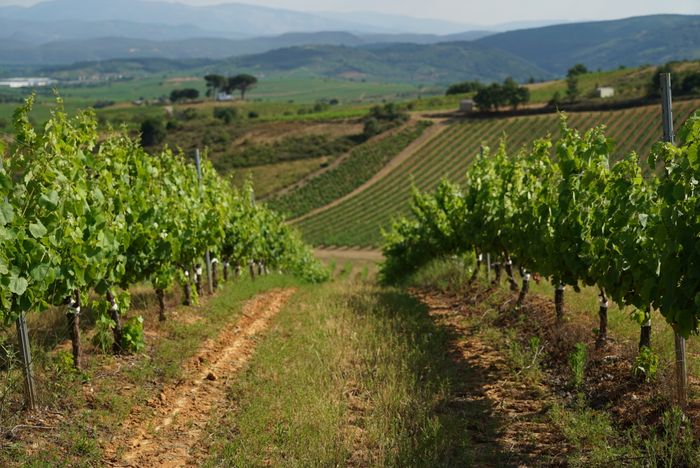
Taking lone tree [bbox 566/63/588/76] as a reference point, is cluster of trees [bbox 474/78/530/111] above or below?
below

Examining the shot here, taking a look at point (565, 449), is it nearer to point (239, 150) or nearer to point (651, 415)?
point (651, 415)

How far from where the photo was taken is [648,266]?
21.5 ft

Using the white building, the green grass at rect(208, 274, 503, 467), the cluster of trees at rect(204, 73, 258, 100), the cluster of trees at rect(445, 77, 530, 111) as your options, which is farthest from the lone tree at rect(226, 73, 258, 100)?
the green grass at rect(208, 274, 503, 467)

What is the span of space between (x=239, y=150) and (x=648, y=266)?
9755 centimetres

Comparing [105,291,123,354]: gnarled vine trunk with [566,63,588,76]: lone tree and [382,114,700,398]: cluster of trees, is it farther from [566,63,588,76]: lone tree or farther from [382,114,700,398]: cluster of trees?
[566,63,588,76]: lone tree

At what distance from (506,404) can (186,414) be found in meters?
3.55

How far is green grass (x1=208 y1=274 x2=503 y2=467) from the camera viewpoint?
6711 millimetres

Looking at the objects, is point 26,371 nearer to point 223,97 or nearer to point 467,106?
point 467,106

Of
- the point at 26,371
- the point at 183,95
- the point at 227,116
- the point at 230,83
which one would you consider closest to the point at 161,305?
the point at 26,371

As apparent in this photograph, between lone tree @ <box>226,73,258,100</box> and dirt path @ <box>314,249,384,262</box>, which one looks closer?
dirt path @ <box>314,249,384,262</box>

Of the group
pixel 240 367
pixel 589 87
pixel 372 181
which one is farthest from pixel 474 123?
pixel 240 367

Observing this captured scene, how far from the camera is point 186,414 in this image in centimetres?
808

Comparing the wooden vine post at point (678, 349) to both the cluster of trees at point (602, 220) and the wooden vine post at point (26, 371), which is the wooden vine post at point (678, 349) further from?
the wooden vine post at point (26, 371)

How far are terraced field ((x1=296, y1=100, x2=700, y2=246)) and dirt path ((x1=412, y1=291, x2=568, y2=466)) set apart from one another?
48.4m
